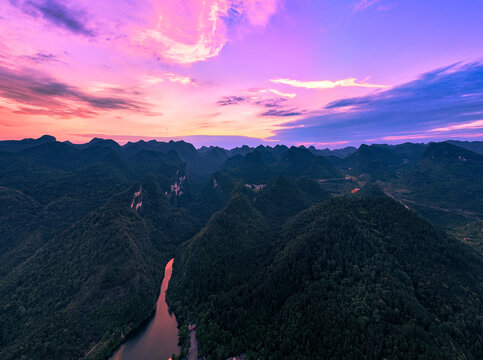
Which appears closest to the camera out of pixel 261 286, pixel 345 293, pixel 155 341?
pixel 345 293

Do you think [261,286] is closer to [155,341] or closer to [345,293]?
[345,293]

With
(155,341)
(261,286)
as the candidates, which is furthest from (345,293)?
(155,341)

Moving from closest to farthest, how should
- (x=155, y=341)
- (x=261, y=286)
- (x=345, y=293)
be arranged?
(x=345, y=293) → (x=155, y=341) → (x=261, y=286)

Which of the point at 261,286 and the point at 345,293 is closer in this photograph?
the point at 345,293

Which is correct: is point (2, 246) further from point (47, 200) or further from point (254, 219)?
point (254, 219)

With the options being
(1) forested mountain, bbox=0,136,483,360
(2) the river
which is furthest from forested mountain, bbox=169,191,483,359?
(2) the river

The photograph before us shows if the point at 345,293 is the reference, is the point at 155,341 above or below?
below

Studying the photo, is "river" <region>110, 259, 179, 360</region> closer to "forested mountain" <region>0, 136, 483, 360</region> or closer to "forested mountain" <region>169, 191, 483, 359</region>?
"forested mountain" <region>0, 136, 483, 360</region>

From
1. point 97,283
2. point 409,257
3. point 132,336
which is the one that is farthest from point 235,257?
point 409,257

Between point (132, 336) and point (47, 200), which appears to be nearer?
point (132, 336)
